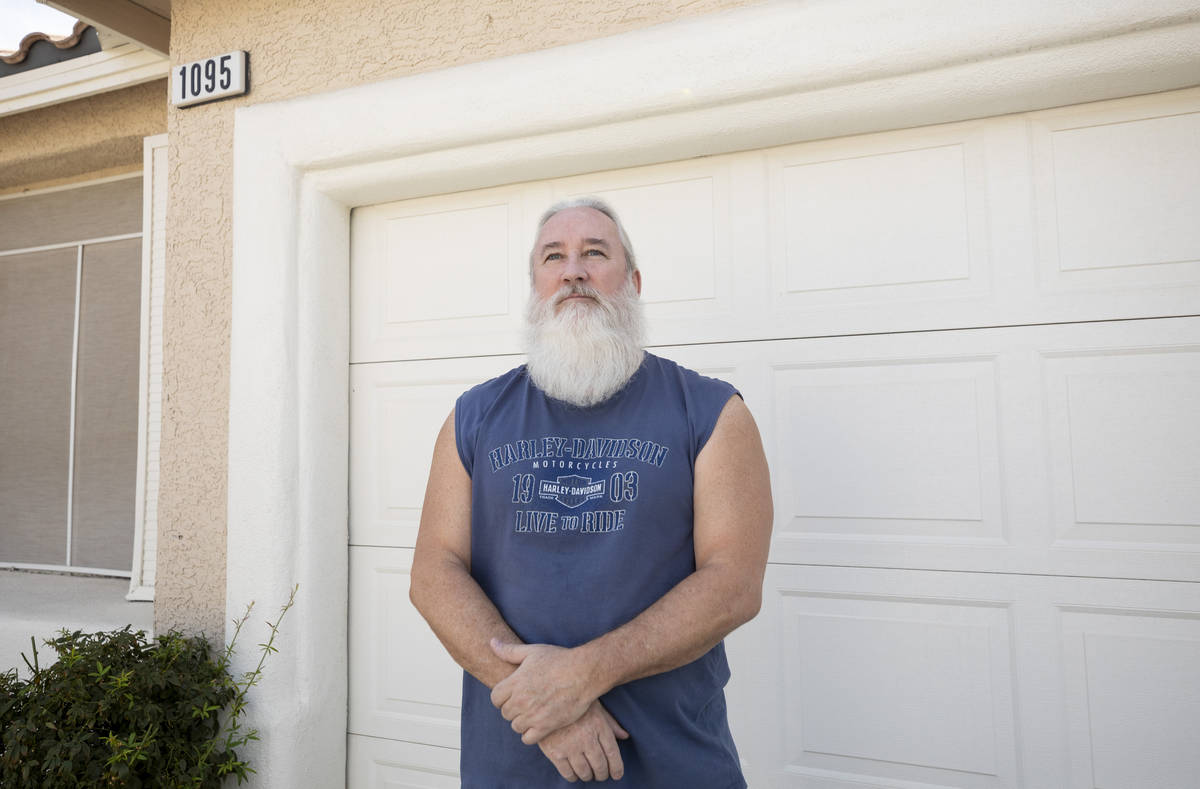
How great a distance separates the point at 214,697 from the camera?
258 centimetres

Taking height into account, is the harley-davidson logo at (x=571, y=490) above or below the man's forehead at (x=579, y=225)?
below

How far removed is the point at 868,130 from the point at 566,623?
1828 millimetres

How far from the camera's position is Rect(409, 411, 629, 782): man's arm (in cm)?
137

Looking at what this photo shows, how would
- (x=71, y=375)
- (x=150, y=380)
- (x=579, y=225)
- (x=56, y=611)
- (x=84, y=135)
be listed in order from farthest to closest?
(x=71, y=375) → (x=84, y=135) → (x=150, y=380) → (x=56, y=611) → (x=579, y=225)

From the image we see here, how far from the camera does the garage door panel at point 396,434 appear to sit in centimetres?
283

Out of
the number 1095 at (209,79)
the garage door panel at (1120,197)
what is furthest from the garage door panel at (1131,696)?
the number 1095 at (209,79)

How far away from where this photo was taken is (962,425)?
2.22 m

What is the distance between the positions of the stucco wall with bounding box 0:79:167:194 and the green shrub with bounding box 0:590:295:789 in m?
A: 2.67

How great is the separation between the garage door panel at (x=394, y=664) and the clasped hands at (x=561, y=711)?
1.43 metres

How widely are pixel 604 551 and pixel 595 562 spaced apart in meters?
0.03

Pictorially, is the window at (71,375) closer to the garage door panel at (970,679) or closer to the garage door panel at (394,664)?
the garage door panel at (394,664)

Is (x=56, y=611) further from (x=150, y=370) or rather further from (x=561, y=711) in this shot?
(x=561, y=711)

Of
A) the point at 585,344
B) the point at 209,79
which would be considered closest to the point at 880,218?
the point at 585,344

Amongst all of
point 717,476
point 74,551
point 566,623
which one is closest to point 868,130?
point 717,476
